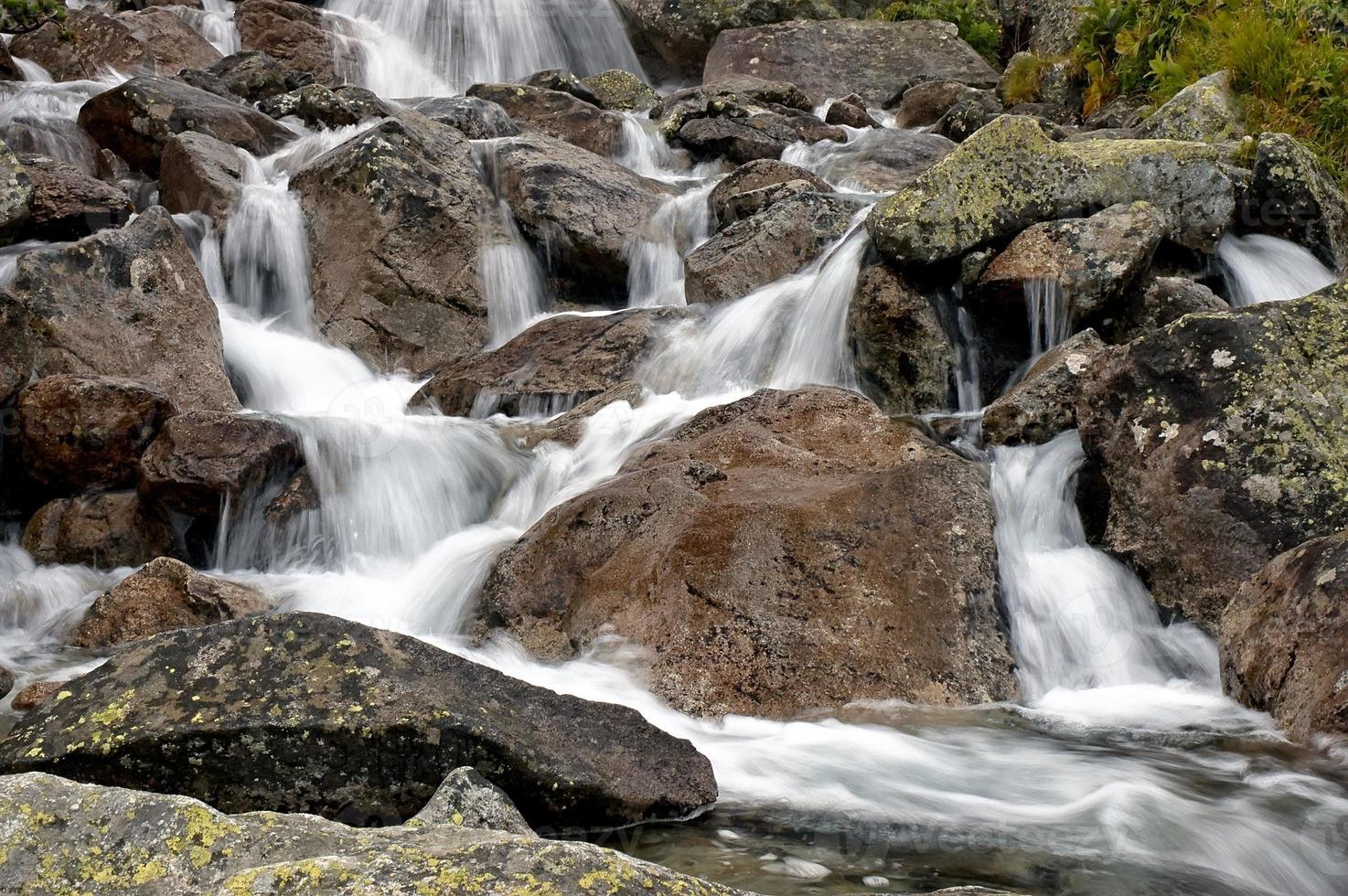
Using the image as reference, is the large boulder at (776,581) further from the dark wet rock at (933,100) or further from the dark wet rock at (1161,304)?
the dark wet rock at (933,100)

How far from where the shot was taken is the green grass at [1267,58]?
10.4 meters

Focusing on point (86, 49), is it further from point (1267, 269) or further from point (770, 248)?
point (1267, 269)

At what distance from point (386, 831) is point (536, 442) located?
5906 mm

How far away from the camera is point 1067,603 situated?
5801mm

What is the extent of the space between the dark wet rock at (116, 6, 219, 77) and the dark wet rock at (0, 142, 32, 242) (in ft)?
24.7

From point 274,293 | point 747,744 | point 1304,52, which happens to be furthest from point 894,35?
point 747,744

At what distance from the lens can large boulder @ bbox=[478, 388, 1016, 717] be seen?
16.6 feet

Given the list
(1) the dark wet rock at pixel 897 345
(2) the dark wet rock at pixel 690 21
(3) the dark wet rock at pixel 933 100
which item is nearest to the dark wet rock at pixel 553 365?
(1) the dark wet rock at pixel 897 345

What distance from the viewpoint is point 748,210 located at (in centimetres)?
1101

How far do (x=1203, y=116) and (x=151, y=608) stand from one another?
368 inches

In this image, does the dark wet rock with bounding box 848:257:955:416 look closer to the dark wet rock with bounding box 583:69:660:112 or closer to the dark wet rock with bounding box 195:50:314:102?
the dark wet rock with bounding box 583:69:660:112

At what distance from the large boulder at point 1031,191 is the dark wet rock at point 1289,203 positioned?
0.25 m

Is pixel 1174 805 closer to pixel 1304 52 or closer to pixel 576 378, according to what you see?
pixel 576 378

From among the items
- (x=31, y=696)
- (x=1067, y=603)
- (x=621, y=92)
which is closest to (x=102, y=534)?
(x=31, y=696)
